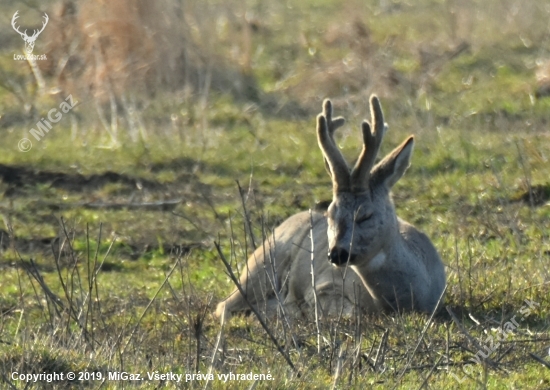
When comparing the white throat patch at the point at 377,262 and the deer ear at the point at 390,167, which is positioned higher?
the deer ear at the point at 390,167

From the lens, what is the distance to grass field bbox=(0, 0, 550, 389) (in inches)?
249

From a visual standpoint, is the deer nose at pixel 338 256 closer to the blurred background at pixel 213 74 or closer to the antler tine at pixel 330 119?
the antler tine at pixel 330 119

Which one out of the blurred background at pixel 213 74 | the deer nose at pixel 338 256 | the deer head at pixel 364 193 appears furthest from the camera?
the blurred background at pixel 213 74

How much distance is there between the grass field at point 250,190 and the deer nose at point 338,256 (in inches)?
16.4

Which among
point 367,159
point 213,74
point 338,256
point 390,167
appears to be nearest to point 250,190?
point 338,256

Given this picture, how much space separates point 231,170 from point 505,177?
3387mm

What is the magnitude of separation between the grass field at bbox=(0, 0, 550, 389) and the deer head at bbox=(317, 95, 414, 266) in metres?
0.53

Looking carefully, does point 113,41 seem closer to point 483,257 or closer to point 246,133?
point 246,133

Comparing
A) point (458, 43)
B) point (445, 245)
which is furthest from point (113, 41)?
point (445, 245)

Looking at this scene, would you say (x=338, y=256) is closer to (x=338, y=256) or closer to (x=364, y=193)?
(x=338, y=256)

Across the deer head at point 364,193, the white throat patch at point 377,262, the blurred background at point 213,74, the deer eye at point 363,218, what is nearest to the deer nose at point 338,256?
the deer head at point 364,193

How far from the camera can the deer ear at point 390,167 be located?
8219 mm

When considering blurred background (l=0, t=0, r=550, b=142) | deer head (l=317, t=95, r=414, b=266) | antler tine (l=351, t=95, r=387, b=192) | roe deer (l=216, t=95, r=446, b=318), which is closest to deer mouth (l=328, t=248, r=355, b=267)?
roe deer (l=216, t=95, r=446, b=318)

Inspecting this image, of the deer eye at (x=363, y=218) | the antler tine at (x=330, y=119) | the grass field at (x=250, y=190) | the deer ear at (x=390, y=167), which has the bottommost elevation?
the grass field at (x=250, y=190)
